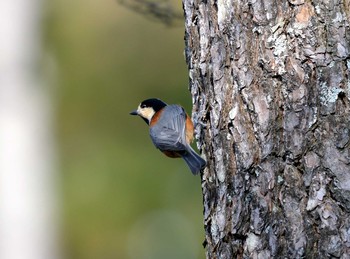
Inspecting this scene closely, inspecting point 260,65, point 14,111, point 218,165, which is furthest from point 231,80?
point 14,111

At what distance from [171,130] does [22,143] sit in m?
3.89

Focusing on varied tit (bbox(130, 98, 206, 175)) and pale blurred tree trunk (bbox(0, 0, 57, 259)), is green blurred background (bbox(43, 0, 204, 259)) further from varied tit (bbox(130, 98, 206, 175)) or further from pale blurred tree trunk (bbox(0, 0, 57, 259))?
varied tit (bbox(130, 98, 206, 175))

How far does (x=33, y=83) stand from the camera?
8.33 metres

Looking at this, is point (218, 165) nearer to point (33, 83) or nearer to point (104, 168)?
point (33, 83)

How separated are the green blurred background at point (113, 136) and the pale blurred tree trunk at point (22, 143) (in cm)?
639

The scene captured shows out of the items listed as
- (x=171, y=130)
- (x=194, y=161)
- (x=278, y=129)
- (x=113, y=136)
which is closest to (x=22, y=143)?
(x=171, y=130)

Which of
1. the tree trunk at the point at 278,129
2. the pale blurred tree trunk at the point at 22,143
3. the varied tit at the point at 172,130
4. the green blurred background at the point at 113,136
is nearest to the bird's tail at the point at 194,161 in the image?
the varied tit at the point at 172,130

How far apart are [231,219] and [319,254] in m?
0.41

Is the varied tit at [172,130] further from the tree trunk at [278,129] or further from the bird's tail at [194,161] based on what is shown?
the tree trunk at [278,129]

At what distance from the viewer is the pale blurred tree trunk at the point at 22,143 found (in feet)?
26.2

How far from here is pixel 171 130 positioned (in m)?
4.52

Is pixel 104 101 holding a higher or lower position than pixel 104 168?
higher

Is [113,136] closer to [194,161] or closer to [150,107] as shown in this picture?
[150,107]

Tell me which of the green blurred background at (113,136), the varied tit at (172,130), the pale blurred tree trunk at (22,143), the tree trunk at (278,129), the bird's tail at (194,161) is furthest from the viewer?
the green blurred background at (113,136)
